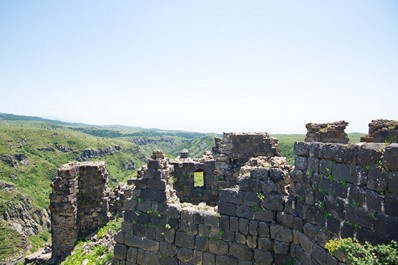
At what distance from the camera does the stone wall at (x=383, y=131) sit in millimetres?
12617

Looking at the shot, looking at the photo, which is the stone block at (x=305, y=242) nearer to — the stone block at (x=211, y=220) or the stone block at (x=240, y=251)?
the stone block at (x=240, y=251)

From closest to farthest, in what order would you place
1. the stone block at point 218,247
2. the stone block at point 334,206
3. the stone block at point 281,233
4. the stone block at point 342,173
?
the stone block at point 342,173, the stone block at point 334,206, the stone block at point 281,233, the stone block at point 218,247

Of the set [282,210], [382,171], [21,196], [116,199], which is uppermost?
[382,171]

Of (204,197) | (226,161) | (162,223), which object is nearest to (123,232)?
(162,223)

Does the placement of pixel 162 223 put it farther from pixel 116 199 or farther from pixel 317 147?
pixel 116 199

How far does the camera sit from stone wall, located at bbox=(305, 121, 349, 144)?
1492 centimetres

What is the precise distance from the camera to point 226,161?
17297 mm

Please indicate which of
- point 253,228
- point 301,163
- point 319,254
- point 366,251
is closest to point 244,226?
point 253,228

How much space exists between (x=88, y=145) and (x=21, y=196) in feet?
286

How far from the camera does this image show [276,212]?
8.59m

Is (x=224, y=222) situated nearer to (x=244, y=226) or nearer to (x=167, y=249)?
(x=244, y=226)

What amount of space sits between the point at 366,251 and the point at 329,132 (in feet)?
33.7

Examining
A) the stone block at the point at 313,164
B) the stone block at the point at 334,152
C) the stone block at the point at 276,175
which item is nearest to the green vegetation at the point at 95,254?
the stone block at the point at 276,175

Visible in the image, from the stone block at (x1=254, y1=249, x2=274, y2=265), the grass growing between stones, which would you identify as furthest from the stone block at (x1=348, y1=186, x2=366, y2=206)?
the grass growing between stones
